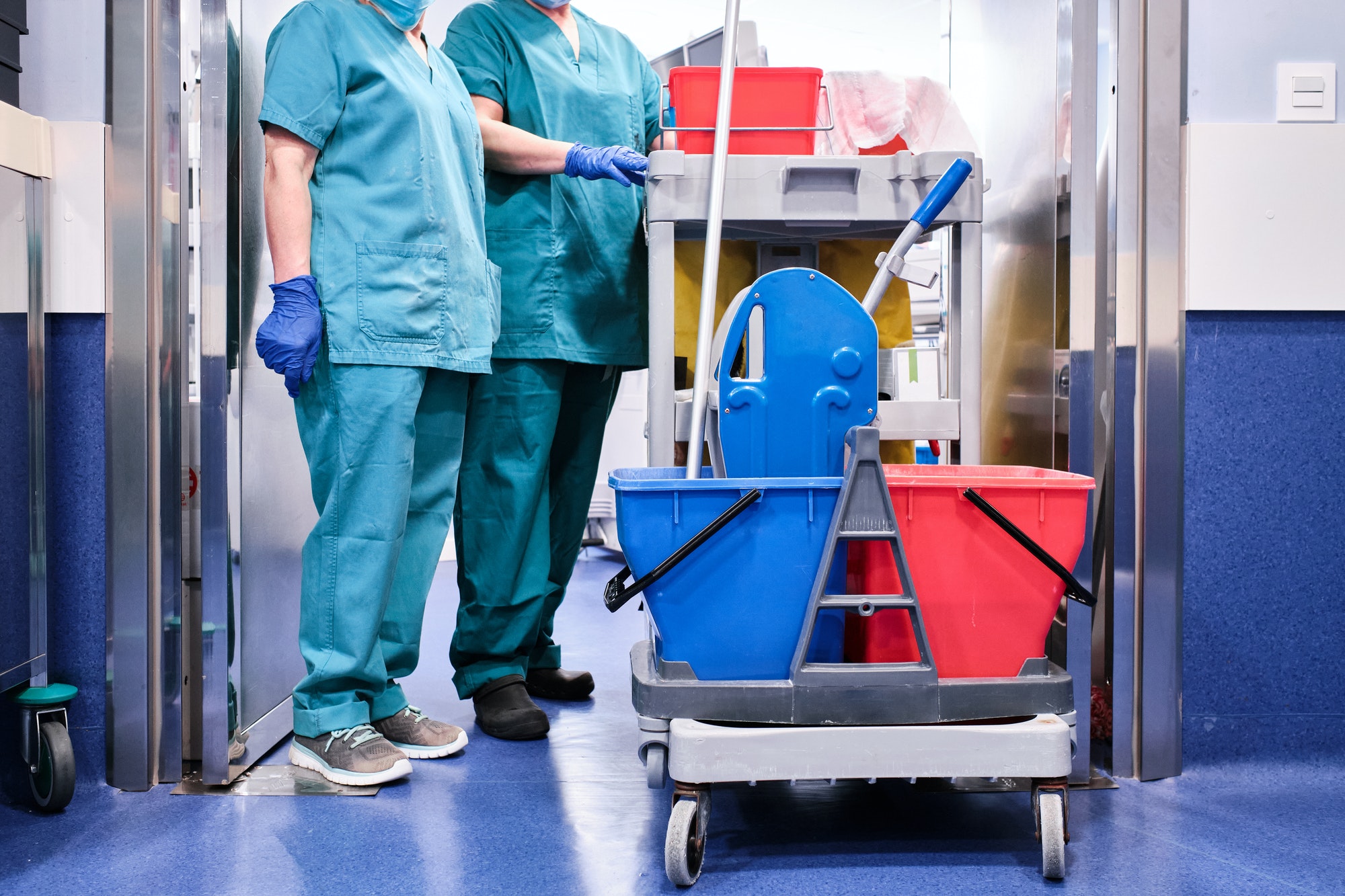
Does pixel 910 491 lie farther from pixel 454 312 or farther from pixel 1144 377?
pixel 454 312

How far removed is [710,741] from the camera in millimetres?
1151

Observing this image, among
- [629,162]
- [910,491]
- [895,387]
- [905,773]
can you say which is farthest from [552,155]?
[905,773]

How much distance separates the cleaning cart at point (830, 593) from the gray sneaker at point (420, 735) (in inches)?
19.6

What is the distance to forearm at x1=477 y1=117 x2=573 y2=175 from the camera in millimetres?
1719

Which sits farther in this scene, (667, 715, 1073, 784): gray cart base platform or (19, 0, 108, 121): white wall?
(19, 0, 108, 121): white wall

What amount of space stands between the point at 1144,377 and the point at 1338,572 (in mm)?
438

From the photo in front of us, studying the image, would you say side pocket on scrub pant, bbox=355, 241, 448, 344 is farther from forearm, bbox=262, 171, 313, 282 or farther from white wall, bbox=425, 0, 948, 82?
white wall, bbox=425, 0, 948, 82

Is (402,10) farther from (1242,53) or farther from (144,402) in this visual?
(1242,53)

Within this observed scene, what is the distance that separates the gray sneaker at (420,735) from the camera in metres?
1.63

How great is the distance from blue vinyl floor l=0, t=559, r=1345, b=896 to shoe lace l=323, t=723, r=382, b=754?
9 cm

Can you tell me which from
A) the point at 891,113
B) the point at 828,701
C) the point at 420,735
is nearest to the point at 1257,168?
the point at 891,113

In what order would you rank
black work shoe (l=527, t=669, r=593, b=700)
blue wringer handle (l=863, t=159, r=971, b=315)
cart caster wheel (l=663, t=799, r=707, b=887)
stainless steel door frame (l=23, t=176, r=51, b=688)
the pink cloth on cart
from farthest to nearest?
black work shoe (l=527, t=669, r=593, b=700)
the pink cloth on cart
stainless steel door frame (l=23, t=176, r=51, b=688)
blue wringer handle (l=863, t=159, r=971, b=315)
cart caster wheel (l=663, t=799, r=707, b=887)

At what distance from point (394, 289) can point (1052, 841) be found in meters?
1.11

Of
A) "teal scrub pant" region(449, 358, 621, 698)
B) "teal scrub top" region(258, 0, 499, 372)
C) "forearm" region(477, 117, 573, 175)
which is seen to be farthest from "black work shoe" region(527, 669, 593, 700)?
"forearm" region(477, 117, 573, 175)
